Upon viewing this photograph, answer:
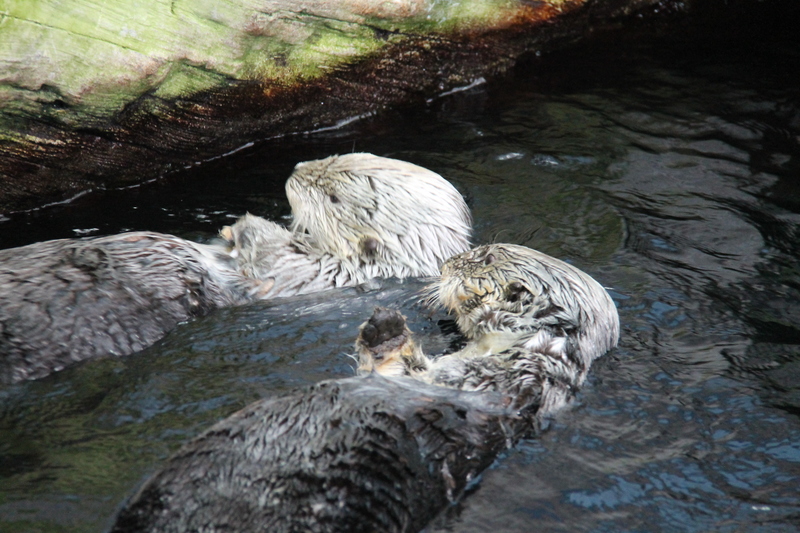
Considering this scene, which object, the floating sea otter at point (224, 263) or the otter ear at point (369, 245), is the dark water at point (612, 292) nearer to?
the floating sea otter at point (224, 263)

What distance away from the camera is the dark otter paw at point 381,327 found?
3219mm

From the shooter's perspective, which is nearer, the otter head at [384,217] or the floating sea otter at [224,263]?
the floating sea otter at [224,263]

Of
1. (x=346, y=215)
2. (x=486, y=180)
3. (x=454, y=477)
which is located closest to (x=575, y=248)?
(x=486, y=180)

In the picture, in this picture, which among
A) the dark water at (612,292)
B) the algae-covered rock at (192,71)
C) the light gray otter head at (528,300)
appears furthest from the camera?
the algae-covered rock at (192,71)

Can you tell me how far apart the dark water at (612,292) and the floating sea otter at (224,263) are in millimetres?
142

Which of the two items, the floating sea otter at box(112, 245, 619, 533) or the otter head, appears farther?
the otter head

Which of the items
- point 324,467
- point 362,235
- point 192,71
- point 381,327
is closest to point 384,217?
point 362,235

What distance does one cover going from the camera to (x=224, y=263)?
14.1 feet

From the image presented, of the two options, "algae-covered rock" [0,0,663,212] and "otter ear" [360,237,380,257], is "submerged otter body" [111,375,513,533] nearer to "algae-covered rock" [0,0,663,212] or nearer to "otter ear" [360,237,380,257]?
"otter ear" [360,237,380,257]

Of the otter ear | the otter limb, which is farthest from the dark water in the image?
the otter ear

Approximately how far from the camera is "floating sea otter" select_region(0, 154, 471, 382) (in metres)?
3.46

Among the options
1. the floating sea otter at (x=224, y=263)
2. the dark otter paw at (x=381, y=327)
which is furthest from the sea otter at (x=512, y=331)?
the floating sea otter at (x=224, y=263)

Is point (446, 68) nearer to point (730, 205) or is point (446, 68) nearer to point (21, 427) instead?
point (730, 205)

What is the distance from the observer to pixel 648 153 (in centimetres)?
562
